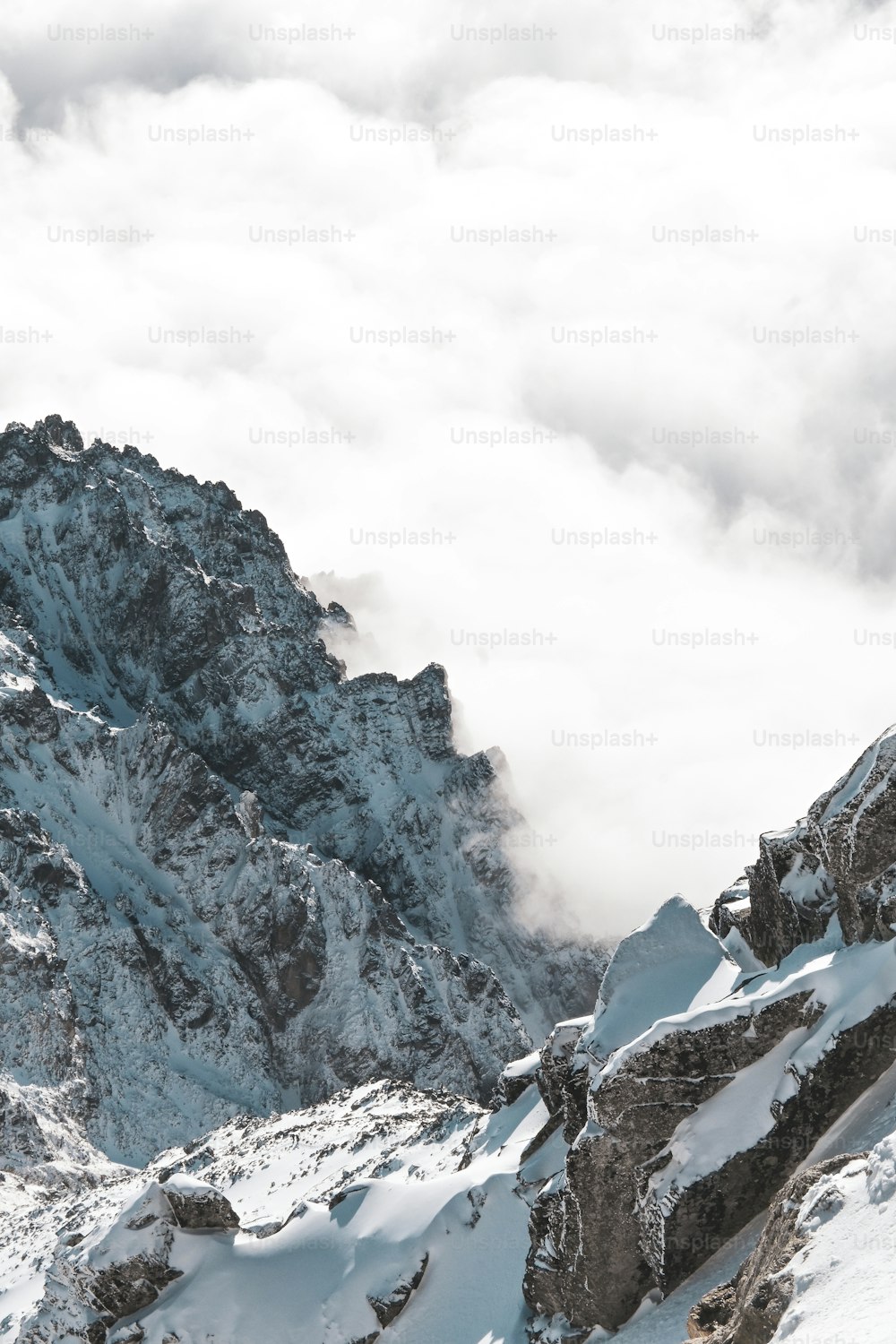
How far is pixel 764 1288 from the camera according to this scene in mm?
20172

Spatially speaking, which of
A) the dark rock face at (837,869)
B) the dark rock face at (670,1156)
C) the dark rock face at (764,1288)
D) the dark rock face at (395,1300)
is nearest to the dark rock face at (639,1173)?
the dark rock face at (670,1156)

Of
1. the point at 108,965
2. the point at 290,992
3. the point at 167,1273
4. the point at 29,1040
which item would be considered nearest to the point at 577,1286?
the point at 167,1273

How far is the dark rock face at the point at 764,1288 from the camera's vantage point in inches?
779

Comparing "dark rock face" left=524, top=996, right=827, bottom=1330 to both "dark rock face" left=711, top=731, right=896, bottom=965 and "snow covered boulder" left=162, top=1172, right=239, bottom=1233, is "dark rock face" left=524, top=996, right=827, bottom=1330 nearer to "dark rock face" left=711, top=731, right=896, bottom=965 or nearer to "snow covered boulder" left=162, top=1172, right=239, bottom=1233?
"dark rock face" left=711, top=731, right=896, bottom=965

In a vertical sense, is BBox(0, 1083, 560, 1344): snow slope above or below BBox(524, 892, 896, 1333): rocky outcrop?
below

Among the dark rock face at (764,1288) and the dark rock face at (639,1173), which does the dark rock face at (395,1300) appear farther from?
the dark rock face at (764,1288)

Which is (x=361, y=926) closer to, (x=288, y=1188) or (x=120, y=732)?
(x=120, y=732)

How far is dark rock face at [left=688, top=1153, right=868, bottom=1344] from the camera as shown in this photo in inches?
779

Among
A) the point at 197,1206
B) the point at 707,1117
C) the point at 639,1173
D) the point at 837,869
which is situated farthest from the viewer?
the point at 197,1206

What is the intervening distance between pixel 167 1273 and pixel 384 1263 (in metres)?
7.96

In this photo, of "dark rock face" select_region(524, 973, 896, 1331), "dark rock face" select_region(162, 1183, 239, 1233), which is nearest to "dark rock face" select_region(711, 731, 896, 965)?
"dark rock face" select_region(524, 973, 896, 1331)

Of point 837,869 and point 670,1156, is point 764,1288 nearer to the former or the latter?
point 670,1156

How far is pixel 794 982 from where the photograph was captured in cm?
2917

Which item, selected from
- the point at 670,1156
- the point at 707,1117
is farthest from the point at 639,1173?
the point at 707,1117
